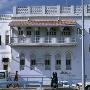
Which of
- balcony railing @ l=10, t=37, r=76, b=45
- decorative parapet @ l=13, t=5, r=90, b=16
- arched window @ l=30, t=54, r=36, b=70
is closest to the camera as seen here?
balcony railing @ l=10, t=37, r=76, b=45

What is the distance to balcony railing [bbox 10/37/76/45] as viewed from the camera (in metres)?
56.8

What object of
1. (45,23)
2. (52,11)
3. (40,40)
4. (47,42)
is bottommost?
(47,42)

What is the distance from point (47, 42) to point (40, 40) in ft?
3.43

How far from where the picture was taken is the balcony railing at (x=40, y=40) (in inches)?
2235

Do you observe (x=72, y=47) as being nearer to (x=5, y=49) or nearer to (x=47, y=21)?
(x=47, y=21)

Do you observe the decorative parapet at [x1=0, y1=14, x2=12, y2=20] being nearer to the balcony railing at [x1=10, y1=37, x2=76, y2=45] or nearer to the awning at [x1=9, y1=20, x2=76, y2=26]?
the awning at [x1=9, y1=20, x2=76, y2=26]

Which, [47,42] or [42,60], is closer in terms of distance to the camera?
[47,42]

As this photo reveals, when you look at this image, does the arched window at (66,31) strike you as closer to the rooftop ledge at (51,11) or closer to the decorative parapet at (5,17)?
the rooftop ledge at (51,11)

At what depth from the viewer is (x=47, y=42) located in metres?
56.9

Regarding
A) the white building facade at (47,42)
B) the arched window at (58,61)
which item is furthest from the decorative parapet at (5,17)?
the arched window at (58,61)

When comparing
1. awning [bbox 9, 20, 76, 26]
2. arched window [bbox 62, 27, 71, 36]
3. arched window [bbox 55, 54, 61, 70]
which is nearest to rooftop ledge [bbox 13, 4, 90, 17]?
awning [bbox 9, 20, 76, 26]

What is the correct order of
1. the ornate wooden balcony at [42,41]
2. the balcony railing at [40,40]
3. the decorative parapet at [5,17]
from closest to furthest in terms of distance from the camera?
the ornate wooden balcony at [42,41] → the balcony railing at [40,40] → the decorative parapet at [5,17]

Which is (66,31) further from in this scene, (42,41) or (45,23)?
(42,41)

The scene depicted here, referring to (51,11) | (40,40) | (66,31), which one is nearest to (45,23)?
(51,11)
